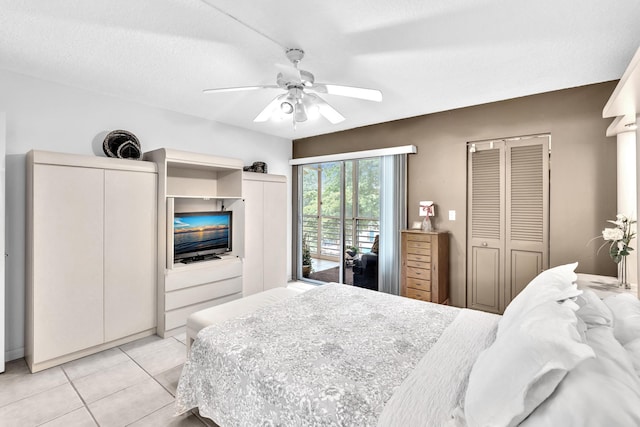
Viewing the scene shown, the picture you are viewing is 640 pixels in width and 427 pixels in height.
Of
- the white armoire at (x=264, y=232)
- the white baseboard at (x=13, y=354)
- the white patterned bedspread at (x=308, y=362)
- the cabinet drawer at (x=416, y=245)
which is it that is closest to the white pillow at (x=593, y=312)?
the white patterned bedspread at (x=308, y=362)

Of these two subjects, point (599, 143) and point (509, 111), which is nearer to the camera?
point (599, 143)

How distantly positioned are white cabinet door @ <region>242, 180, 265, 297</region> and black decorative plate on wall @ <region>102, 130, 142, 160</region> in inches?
50.2

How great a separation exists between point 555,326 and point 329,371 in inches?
36.1

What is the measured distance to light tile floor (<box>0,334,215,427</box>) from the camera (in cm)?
191

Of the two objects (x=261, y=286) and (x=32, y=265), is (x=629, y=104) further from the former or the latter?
(x=32, y=265)

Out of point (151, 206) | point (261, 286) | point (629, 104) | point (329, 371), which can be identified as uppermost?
point (629, 104)

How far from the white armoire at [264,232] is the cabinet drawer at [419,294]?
1893mm

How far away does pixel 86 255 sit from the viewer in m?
2.71

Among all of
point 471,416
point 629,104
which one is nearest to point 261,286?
point 471,416

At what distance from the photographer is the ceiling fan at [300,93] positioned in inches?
84.4

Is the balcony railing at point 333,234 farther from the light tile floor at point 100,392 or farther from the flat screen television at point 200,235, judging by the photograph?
the light tile floor at point 100,392

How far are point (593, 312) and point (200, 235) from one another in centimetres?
356

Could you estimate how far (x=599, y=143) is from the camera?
115 inches

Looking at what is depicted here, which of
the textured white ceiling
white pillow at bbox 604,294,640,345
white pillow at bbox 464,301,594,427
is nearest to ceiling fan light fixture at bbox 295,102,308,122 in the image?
the textured white ceiling
